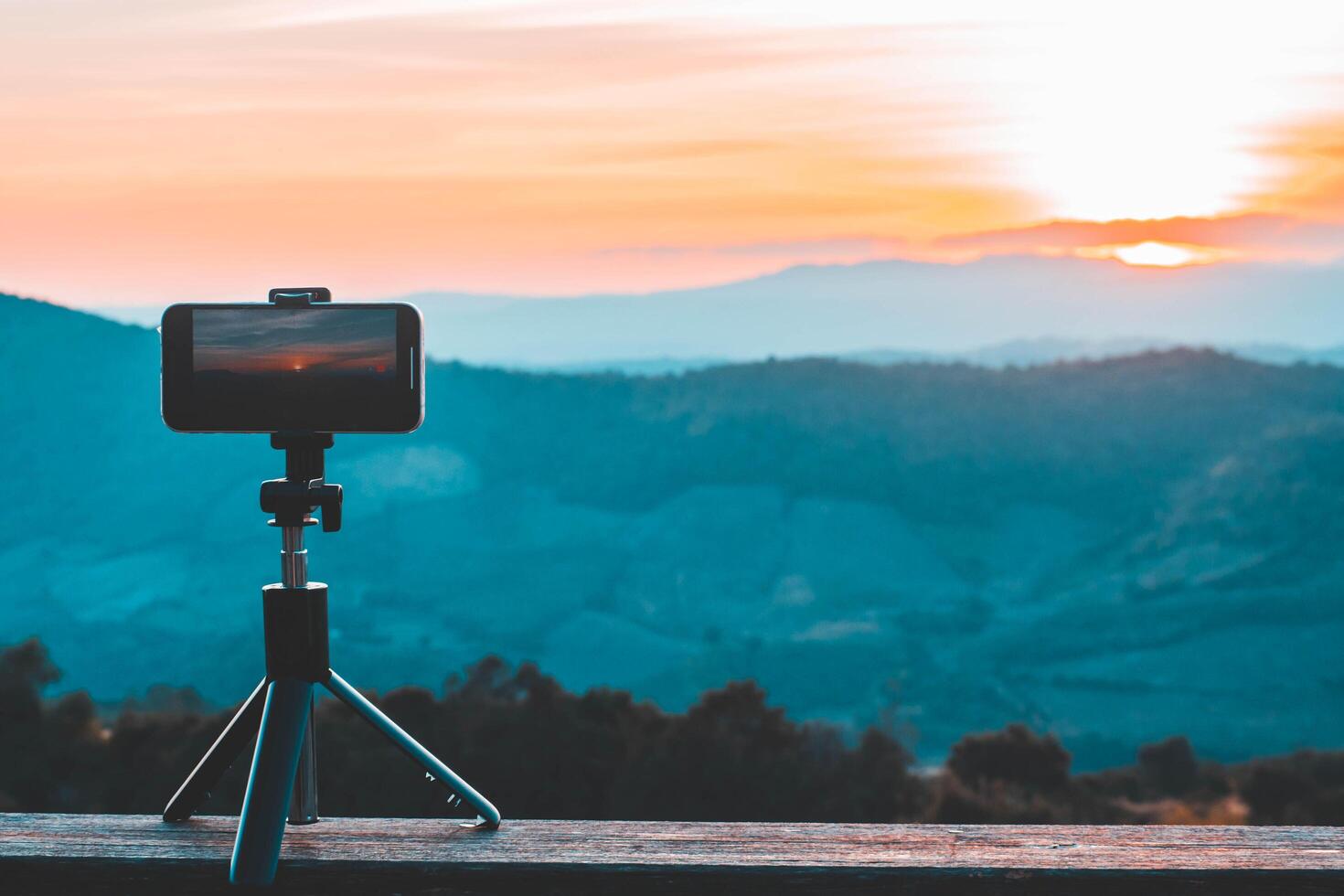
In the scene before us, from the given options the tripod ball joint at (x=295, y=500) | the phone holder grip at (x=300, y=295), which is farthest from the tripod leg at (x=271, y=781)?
the phone holder grip at (x=300, y=295)

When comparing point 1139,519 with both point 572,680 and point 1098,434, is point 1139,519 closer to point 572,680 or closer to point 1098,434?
point 1098,434

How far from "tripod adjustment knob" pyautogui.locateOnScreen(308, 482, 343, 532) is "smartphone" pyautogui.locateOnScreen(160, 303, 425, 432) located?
0.32 feet

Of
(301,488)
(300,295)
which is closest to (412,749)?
(301,488)

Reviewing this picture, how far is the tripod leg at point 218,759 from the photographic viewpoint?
2.16 m

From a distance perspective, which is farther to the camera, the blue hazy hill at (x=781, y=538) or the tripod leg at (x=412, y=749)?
the blue hazy hill at (x=781, y=538)

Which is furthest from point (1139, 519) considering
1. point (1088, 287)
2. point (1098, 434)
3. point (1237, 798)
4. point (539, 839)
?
point (539, 839)

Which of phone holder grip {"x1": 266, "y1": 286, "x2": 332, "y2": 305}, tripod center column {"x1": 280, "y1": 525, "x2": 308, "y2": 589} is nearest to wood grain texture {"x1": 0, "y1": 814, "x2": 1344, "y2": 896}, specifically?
tripod center column {"x1": 280, "y1": 525, "x2": 308, "y2": 589}

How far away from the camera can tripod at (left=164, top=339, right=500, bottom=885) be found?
2014 mm

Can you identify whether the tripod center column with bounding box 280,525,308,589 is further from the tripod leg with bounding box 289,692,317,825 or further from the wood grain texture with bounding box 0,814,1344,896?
the wood grain texture with bounding box 0,814,1344,896

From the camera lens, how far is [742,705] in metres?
12.0

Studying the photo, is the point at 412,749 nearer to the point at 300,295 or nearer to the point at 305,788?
the point at 305,788

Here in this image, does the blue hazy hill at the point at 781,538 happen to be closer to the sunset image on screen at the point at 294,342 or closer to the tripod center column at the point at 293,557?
the tripod center column at the point at 293,557

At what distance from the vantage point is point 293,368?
6.66ft

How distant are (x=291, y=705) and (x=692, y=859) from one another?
655 mm
